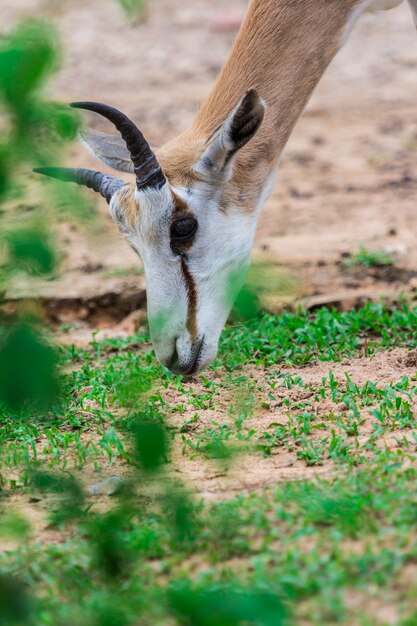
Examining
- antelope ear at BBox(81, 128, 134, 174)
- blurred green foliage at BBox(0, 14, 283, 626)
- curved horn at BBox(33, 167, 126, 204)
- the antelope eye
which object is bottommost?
blurred green foliage at BBox(0, 14, 283, 626)

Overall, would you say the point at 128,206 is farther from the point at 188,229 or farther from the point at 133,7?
the point at 133,7

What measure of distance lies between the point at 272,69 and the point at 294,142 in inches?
201

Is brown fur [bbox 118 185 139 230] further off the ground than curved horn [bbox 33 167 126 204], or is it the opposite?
curved horn [bbox 33 167 126 204]

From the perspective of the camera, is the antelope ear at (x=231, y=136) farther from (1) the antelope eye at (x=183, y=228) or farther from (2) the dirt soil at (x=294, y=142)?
(2) the dirt soil at (x=294, y=142)

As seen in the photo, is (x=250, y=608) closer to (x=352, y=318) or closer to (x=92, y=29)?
(x=352, y=318)

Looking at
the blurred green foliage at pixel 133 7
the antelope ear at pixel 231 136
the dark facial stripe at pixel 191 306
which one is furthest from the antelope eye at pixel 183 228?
the blurred green foliage at pixel 133 7

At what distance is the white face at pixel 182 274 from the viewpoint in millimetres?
5031

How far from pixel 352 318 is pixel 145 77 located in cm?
779

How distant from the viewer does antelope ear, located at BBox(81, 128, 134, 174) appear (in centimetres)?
575

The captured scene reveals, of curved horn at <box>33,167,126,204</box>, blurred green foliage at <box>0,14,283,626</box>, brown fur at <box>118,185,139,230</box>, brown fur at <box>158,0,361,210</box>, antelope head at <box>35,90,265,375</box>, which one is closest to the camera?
blurred green foliage at <box>0,14,283,626</box>

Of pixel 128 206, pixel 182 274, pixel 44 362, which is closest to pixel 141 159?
pixel 128 206

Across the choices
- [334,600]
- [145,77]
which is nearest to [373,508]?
[334,600]

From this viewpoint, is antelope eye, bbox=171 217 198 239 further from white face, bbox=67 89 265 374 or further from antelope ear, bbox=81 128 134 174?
antelope ear, bbox=81 128 134 174

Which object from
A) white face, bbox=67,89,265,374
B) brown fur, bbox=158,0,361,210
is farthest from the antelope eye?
brown fur, bbox=158,0,361,210
